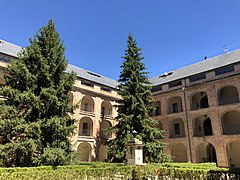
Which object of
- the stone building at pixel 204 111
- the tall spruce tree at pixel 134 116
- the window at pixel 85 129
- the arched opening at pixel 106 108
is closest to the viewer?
the tall spruce tree at pixel 134 116

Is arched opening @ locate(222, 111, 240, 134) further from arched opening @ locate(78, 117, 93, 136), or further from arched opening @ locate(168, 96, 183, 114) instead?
arched opening @ locate(78, 117, 93, 136)

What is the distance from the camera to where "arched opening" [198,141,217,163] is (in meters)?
26.7

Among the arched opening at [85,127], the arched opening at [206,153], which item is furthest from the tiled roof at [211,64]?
the arched opening at [85,127]

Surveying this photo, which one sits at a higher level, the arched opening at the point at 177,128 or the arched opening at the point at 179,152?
the arched opening at the point at 177,128

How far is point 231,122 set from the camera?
25719 mm

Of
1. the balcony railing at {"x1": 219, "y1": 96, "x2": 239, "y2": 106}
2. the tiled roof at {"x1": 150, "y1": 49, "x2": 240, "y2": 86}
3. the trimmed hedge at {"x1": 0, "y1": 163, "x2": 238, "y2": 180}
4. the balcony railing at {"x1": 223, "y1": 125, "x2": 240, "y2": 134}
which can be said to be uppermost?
the tiled roof at {"x1": 150, "y1": 49, "x2": 240, "y2": 86}

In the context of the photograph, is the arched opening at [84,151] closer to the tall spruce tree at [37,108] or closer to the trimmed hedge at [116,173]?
the tall spruce tree at [37,108]

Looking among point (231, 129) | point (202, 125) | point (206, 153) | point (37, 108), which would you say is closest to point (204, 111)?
point (202, 125)

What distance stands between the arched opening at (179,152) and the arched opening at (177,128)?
157 cm

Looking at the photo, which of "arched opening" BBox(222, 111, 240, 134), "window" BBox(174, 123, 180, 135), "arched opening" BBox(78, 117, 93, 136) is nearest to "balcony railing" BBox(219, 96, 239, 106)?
"arched opening" BBox(222, 111, 240, 134)

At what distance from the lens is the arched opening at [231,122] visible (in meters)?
24.6

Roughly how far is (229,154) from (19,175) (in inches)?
958

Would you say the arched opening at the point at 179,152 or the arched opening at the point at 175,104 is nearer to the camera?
the arched opening at the point at 179,152

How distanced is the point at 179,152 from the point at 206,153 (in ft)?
12.6
